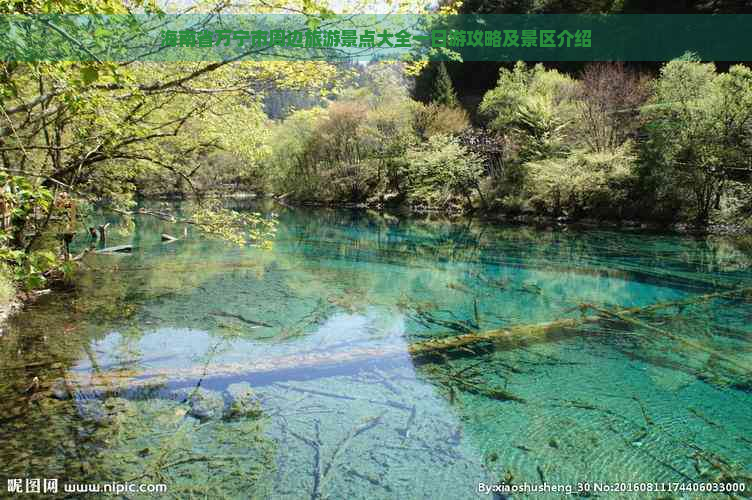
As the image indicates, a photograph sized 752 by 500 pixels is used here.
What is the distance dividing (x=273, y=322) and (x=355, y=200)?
42256 mm

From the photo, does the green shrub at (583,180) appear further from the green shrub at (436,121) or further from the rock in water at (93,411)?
the rock in water at (93,411)

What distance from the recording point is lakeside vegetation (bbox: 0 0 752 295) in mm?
5652

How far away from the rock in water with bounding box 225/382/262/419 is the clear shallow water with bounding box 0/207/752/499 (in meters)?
0.04

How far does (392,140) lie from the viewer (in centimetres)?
4434

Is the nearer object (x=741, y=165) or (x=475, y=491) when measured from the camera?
(x=475, y=491)

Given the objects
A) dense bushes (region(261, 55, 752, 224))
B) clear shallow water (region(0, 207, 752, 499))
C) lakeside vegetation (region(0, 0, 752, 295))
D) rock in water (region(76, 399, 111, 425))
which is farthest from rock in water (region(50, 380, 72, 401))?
dense bushes (region(261, 55, 752, 224))

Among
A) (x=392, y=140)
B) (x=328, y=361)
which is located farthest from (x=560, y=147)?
(x=328, y=361)

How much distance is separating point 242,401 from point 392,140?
39609 millimetres

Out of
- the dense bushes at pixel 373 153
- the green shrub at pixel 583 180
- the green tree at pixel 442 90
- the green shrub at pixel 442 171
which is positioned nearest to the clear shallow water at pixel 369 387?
the green shrub at pixel 583 180

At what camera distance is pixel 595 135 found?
31953mm

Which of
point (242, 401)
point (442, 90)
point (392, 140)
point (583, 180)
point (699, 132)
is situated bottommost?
point (242, 401)

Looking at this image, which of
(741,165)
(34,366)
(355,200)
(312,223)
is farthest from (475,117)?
(34,366)

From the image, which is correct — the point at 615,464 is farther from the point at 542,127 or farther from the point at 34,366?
the point at 542,127

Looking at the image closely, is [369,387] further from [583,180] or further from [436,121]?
[436,121]
